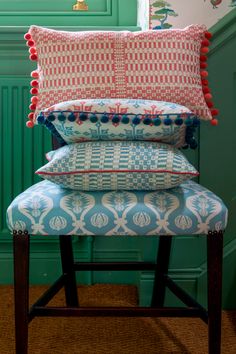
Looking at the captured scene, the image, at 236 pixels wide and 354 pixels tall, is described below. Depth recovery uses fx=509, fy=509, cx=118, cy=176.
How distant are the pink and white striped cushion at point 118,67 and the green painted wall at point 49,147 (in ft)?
0.92

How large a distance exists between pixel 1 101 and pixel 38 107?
0.56 m

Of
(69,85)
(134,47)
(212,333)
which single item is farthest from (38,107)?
(212,333)

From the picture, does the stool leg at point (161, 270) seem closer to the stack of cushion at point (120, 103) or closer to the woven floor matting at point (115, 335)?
the woven floor matting at point (115, 335)

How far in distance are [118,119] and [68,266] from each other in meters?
0.66

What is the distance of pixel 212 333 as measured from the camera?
1.29 m

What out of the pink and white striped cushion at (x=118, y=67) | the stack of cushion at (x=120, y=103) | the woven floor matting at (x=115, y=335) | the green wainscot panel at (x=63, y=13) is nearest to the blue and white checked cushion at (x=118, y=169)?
the stack of cushion at (x=120, y=103)

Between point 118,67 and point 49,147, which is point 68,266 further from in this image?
point 118,67

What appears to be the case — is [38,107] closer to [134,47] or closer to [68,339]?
[134,47]

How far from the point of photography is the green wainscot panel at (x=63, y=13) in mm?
2205

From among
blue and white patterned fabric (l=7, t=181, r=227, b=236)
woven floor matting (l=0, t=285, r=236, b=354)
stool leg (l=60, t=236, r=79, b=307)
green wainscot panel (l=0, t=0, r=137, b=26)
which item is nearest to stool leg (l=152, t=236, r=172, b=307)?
woven floor matting (l=0, t=285, r=236, b=354)

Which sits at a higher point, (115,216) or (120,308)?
(115,216)

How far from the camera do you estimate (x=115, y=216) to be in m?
1.25

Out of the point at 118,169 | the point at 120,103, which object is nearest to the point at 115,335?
the point at 118,169

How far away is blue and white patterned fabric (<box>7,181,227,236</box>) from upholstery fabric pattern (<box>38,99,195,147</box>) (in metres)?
0.17
